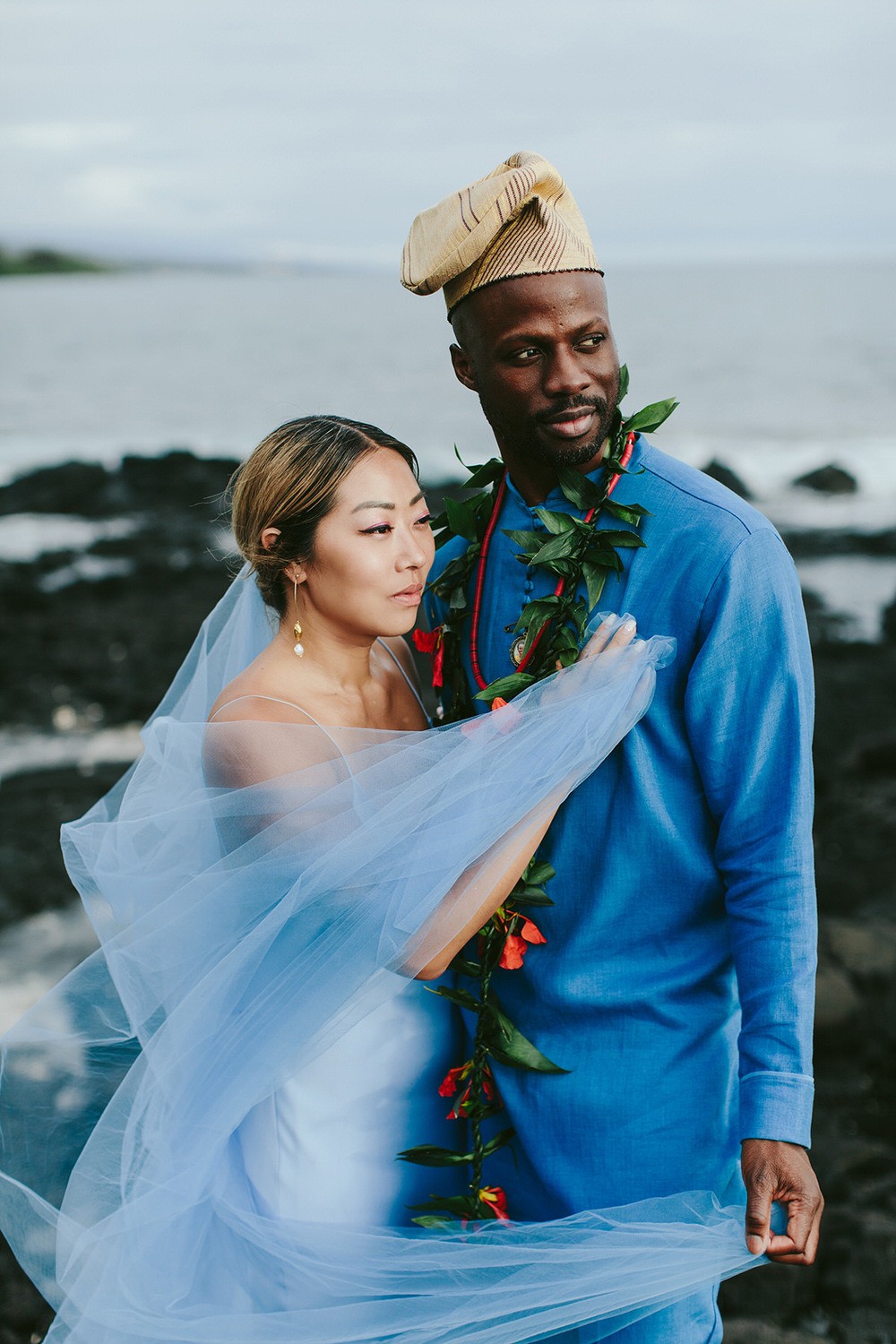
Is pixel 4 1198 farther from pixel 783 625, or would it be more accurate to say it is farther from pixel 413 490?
pixel 783 625

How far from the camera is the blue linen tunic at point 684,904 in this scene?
2.28m

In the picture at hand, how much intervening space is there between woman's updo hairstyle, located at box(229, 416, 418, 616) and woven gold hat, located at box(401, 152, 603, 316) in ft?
1.29

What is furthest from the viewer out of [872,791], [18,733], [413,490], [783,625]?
[18,733]

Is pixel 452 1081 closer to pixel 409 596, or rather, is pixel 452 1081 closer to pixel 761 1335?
pixel 409 596

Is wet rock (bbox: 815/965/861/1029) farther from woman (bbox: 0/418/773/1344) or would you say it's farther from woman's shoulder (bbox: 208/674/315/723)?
woman's shoulder (bbox: 208/674/315/723)

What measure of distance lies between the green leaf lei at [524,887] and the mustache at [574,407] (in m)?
0.09

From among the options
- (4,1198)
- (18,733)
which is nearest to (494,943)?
(4,1198)

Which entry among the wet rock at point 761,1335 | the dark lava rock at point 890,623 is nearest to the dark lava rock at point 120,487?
the dark lava rock at point 890,623

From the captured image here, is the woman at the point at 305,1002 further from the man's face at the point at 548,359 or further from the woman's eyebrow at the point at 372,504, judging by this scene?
the man's face at the point at 548,359

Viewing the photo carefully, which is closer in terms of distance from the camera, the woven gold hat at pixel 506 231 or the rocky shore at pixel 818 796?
the woven gold hat at pixel 506 231

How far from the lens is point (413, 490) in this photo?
2.71m

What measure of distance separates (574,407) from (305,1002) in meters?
1.31

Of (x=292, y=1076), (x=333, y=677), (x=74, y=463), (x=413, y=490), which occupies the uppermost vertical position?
(x=74, y=463)

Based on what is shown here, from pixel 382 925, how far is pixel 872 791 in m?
6.59
